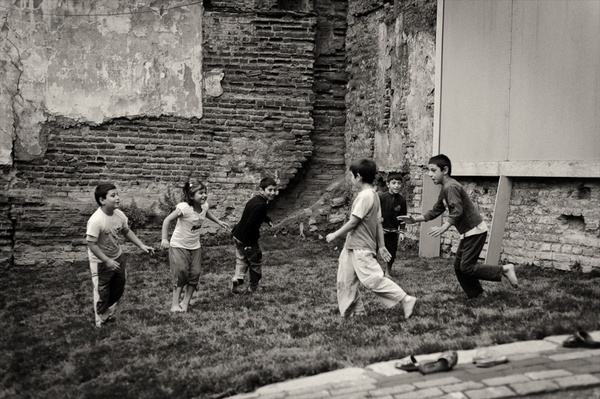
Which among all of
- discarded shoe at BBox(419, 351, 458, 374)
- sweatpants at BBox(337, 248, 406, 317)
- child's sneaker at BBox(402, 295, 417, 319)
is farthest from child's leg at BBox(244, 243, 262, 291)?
discarded shoe at BBox(419, 351, 458, 374)

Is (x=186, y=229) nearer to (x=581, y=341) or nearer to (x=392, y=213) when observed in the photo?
(x=392, y=213)

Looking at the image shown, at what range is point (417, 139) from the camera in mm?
11805

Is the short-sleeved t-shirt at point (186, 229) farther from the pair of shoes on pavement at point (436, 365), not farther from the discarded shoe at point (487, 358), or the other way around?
the discarded shoe at point (487, 358)

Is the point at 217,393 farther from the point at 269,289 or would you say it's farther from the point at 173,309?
the point at 269,289

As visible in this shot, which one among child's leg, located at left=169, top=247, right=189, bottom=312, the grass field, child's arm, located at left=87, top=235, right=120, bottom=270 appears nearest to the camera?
the grass field

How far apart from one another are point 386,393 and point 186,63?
9.46m

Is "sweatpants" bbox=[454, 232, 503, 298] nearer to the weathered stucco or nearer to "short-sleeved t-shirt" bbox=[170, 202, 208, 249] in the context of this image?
"short-sleeved t-shirt" bbox=[170, 202, 208, 249]

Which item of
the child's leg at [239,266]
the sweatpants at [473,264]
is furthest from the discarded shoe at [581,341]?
the child's leg at [239,266]

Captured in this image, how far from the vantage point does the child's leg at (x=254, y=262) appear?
28.1 feet

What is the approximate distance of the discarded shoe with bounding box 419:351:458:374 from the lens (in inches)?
186

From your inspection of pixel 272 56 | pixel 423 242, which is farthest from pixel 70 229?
pixel 423 242

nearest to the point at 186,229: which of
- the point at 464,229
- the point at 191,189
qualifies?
the point at 191,189

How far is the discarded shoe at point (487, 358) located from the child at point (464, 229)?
6.92ft

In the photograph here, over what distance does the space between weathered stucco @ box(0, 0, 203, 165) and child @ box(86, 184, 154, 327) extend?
19.1 ft
